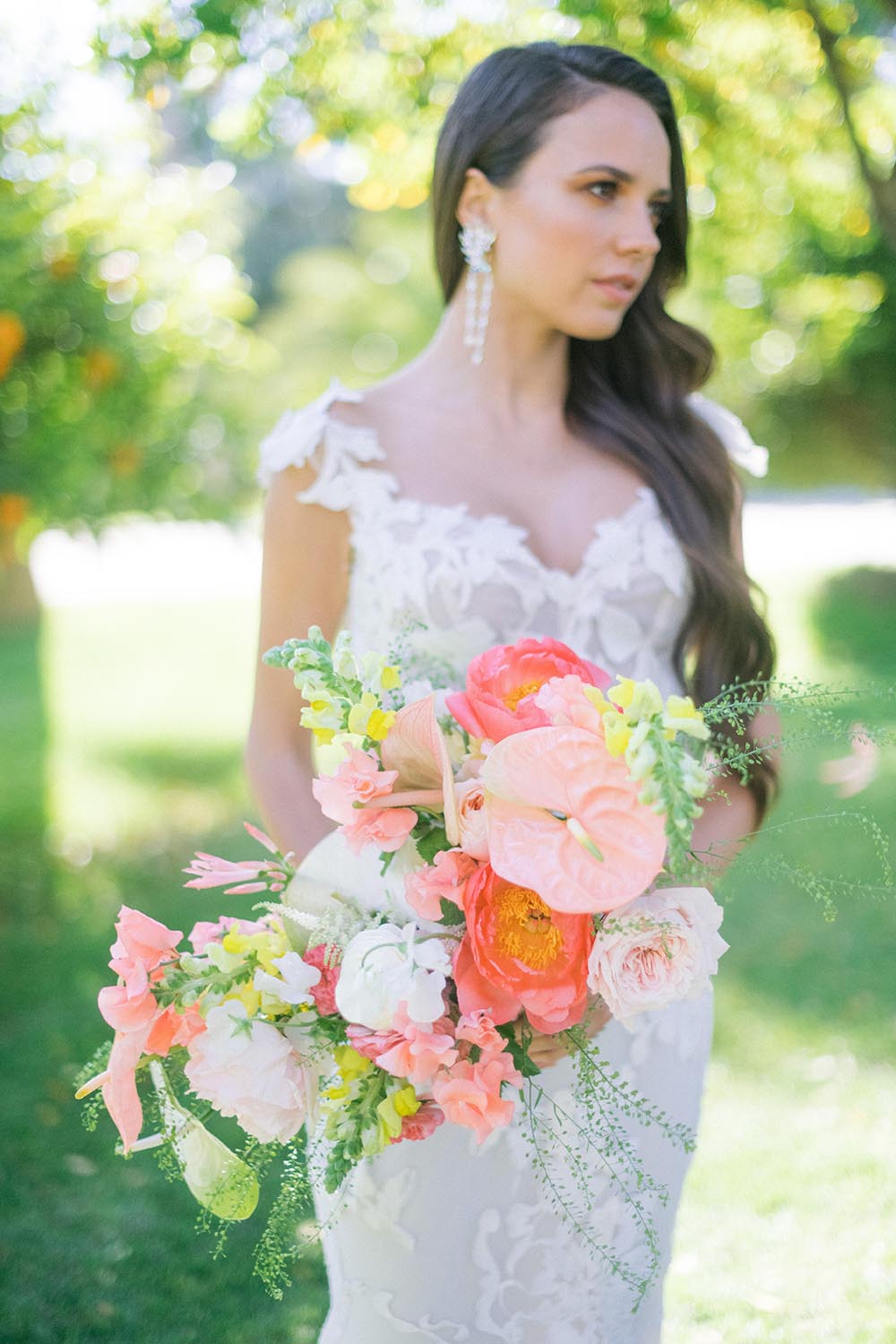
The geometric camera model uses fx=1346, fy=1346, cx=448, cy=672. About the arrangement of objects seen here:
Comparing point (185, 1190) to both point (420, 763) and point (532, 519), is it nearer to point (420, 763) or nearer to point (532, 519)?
point (532, 519)

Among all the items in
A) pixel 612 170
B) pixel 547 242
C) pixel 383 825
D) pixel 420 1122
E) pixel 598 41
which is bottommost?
pixel 420 1122

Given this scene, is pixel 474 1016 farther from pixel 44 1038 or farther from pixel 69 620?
pixel 69 620

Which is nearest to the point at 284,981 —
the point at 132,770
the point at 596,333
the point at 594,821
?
the point at 594,821

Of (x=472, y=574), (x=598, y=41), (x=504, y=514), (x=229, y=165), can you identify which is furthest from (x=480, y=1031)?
(x=229, y=165)

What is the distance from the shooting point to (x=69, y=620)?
1631 cm

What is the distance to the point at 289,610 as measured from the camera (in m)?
2.41

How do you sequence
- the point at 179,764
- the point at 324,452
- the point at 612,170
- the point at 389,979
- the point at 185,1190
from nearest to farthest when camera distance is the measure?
1. the point at 389,979
2. the point at 612,170
3. the point at 324,452
4. the point at 185,1190
5. the point at 179,764

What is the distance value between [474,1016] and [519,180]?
5.18 ft

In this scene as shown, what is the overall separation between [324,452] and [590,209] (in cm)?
63

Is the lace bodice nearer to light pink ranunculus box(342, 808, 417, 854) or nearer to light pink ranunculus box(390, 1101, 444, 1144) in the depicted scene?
light pink ranunculus box(342, 808, 417, 854)

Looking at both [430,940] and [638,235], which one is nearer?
[430,940]

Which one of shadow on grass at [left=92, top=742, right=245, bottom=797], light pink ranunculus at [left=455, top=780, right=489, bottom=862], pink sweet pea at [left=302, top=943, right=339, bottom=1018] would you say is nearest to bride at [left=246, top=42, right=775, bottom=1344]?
pink sweet pea at [left=302, top=943, right=339, bottom=1018]

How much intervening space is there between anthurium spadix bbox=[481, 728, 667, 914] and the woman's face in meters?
1.27

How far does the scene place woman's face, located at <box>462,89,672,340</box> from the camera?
92.2 inches
